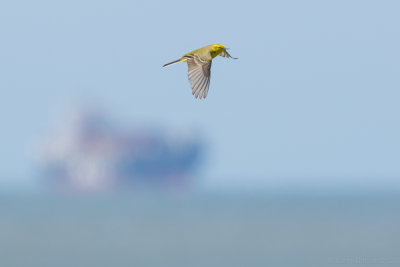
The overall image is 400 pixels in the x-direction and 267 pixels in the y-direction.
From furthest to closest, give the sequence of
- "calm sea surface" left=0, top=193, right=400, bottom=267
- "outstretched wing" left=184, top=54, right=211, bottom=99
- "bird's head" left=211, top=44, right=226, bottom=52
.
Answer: "calm sea surface" left=0, top=193, right=400, bottom=267 → "outstretched wing" left=184, top=54, right=211, bottom=99 → "bird's head" left=211, top=44, right=226, bottom=52

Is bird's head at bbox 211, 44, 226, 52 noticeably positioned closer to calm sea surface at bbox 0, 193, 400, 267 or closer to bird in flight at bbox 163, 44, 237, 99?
bird in flight at bbox 163, 44, 237, 99

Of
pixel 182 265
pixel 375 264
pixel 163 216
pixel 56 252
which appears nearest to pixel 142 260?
pixel 182 265

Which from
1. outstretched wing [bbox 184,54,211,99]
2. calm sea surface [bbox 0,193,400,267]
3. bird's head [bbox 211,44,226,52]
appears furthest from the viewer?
calm sea surface [bbox 0,193,400,267]

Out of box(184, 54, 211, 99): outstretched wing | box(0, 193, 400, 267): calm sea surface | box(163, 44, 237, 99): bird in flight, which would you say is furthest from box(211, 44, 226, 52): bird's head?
box(0, 193, 400, 267): calm sea surface

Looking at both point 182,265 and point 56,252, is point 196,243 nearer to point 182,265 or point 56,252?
point 56,252

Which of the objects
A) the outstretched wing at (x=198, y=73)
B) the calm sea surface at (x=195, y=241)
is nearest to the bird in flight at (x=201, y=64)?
the outstretched wing at (x=198, y=73)

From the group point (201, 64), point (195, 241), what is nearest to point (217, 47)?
point (201, 64)

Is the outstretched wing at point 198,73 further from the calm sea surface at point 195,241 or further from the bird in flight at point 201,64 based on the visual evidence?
the calm sea surface at point 195,241

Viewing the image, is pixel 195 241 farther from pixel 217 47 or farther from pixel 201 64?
pixel 217 47
